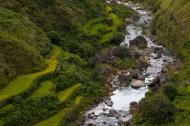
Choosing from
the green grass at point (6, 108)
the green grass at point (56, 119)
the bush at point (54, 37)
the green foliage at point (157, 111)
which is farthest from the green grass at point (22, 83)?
the green foliage at point (157, 111)

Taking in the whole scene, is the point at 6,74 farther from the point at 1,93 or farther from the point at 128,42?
the point at 128,42

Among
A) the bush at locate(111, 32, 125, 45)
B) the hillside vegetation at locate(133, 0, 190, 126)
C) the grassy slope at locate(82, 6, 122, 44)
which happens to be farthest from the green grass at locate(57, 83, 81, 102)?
the bush at locate(111, 32, 125, 45)

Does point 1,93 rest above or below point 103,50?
below

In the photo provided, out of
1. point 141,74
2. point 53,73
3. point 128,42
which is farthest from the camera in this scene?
point 128,42

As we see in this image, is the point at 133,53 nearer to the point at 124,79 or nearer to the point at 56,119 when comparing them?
the point at 124,79

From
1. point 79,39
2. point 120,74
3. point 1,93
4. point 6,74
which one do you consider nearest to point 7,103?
point 1,93

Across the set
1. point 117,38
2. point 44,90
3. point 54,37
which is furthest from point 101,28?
point 44,90
